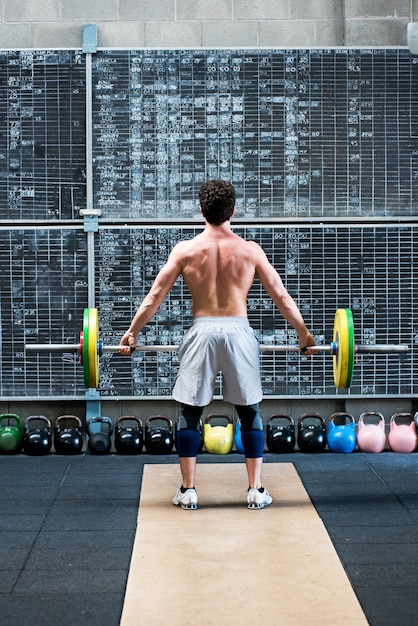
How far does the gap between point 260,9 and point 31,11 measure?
51.3 inches

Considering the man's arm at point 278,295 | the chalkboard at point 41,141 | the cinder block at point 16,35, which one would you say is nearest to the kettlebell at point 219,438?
the man's arm at point 278,295

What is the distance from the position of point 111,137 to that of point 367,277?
1641 millimetres

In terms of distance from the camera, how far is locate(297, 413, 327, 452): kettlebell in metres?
5.06

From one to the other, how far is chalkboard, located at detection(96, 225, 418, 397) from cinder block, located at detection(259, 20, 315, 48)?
1.06 m

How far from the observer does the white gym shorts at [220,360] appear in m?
3.82

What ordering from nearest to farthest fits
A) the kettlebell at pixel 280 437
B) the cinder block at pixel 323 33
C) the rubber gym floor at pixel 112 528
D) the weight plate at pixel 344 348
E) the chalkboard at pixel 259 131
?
the rubber gym floor at pixel 112 528 < the weight plate at pixel 344 348 < the kettlebell at pixel 280 437 < the chalkboard at pixel 259 131 < the cinder block at pixel 323 33

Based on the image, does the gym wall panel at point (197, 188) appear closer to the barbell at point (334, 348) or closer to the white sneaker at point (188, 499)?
the barbell at point (334, 348)

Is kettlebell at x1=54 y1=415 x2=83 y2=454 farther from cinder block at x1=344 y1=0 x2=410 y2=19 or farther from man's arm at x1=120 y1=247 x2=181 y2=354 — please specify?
cinder block at x1=344 y1=0 x2=410 y2=19

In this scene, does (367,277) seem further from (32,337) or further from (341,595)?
(341,595)

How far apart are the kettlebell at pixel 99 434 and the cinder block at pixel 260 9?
7.88ft

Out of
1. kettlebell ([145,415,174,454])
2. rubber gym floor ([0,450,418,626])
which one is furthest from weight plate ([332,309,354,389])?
kettlebell ([145,415,174,454])

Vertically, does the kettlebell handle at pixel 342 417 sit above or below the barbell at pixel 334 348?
below

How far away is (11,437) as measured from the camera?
5.11 metres

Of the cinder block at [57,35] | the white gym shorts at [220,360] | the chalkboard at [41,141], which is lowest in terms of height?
the white gym shorts at [220,360]
